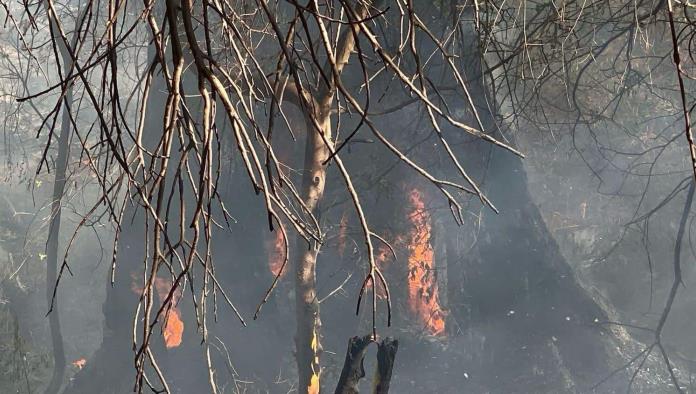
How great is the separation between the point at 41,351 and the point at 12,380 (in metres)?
3.16

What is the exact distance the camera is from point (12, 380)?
946 cm

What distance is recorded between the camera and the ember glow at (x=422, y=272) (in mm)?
9062

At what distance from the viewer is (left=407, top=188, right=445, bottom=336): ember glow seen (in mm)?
9062

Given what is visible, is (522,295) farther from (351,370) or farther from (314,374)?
(351,370)

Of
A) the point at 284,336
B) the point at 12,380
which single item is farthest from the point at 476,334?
the point at 12,380

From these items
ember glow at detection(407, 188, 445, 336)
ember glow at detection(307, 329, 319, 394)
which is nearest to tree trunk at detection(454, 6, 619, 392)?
ember glow at detection(407, 188, 445, 336)

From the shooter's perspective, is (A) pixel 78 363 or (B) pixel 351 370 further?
(A) pixel 78 363

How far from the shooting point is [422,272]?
9.30m

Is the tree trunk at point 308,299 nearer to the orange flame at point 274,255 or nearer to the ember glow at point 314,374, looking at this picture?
the ember glow at point 314,374

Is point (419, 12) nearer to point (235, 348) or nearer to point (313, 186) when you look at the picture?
point (313, 186)

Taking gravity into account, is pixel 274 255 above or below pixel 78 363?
above

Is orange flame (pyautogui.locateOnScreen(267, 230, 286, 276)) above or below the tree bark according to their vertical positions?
above

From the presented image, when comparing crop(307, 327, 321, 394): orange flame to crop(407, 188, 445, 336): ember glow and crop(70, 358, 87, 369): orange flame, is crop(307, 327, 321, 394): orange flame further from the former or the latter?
crop(70, 358, 87, 369): orange flame

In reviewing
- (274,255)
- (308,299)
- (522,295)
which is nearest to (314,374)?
(308,299)
